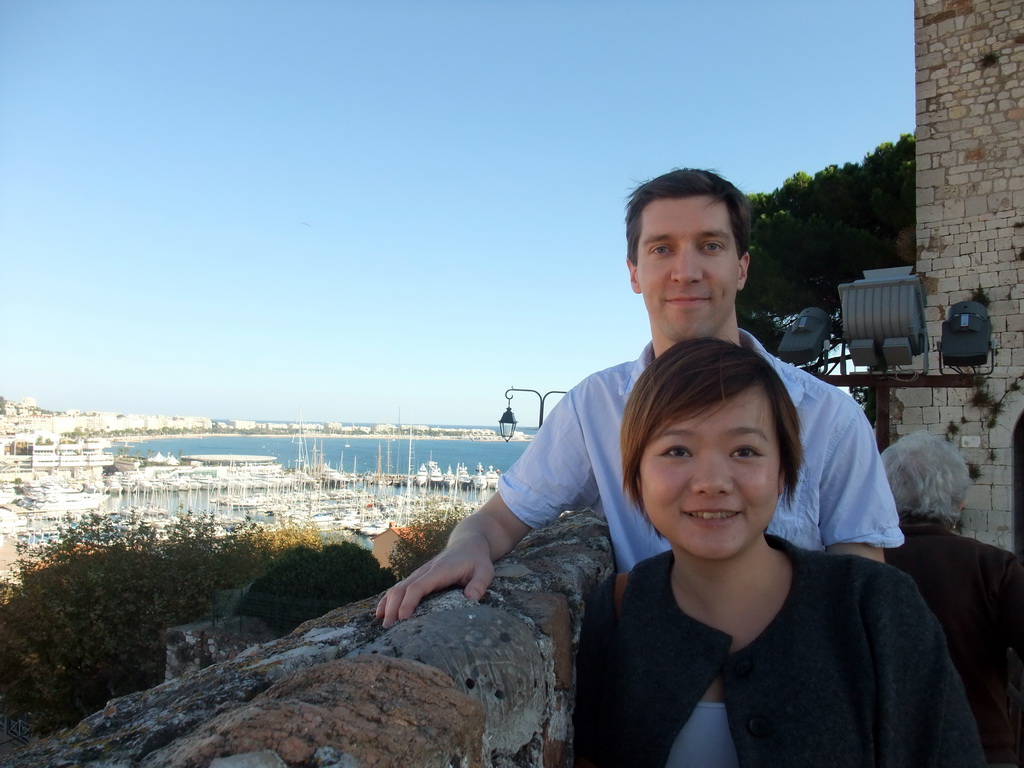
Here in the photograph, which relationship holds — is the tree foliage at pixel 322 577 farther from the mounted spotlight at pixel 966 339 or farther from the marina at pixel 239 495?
the marina at pixel 239 495

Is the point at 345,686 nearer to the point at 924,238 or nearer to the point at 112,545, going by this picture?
the point at 924,238

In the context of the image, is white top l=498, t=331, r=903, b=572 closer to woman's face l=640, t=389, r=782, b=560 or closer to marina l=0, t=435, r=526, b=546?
woman's face l=640, t=389, r=782, b=560

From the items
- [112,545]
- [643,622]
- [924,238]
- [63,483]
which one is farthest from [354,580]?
[63,483]

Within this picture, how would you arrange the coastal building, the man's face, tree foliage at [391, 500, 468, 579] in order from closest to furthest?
the man's face
tree foliage at [391, 500, 468, 579]
the coastal building

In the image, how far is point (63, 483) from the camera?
169ft

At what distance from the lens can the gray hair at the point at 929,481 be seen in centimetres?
230

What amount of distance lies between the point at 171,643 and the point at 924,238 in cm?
1157

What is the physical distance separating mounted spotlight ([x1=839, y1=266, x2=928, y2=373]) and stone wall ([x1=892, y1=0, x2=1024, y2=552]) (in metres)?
3.57

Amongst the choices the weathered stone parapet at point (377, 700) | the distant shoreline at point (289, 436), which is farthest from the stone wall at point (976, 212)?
the distant shoreline at point (289, 436)

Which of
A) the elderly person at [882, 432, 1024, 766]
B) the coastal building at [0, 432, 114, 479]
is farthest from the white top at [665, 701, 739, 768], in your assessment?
the coastal building at [0, 432, 114, 479]

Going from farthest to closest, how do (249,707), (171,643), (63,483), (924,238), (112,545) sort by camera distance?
(63,483)
(112,545)
(171,643)
(924,238)
(249,707)

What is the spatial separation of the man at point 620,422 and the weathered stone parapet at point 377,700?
0.64ft

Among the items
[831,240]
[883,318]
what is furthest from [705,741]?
[831,240]

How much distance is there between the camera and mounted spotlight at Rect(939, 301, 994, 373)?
5.61 m
